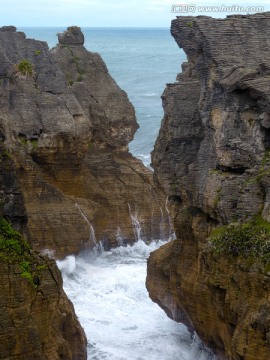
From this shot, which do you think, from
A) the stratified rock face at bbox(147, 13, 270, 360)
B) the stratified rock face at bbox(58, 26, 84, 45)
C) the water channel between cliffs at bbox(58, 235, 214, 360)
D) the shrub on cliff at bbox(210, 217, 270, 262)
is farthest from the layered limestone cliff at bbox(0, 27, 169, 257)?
the shrub on cliff at bbox(210, 217, 270, 262)

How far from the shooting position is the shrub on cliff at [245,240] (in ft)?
82.2

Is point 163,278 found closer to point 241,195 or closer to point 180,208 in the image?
point 180,208

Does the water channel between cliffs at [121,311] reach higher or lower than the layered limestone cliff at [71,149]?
lower

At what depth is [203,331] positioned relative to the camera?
29547mm

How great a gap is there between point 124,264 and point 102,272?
49.5 inches

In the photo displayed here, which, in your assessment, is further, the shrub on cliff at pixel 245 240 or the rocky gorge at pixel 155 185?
the shrub on cliff at pixel 245 240

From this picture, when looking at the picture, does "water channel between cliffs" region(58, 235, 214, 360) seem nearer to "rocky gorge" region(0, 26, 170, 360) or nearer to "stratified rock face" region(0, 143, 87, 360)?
"rocky gorge" region(0, 26, 170, 360)

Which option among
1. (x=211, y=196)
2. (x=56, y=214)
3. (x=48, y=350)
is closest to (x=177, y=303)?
(x=211, y=196)

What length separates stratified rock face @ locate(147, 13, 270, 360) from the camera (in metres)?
25.4

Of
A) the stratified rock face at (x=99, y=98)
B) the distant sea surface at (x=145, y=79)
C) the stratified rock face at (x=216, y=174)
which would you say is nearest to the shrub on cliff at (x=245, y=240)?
the stratified rock face at (x=216, y=174)

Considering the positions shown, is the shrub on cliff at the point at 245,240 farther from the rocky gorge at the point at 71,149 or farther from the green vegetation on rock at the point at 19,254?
the rocky gorge at the point at 71,149

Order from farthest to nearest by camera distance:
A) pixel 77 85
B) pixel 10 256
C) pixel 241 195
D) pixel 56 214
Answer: pixel 77 85 → pixel 56 214 → pixel 241 195 → pixel 10 256

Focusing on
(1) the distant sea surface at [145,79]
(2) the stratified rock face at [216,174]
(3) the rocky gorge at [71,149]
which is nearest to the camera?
(2) the stratified rock face at [216,174]

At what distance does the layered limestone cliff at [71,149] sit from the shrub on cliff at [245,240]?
47.1 feet
